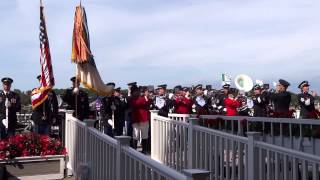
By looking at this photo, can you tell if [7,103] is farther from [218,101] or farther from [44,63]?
[218,101]

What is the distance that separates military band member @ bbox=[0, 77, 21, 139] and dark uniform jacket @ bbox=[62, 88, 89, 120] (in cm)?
132

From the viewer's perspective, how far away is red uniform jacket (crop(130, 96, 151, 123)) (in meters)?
12.3

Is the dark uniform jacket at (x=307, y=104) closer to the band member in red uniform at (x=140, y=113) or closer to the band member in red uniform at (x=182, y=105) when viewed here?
the band member in red uniform at (x=182, y=105)

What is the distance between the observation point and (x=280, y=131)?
8.04 metres

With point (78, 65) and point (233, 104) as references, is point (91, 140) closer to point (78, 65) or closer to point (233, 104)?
point (78, 65)

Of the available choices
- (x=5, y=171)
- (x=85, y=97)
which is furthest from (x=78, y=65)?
(x=85, y=97)

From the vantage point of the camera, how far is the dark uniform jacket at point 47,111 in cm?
1085

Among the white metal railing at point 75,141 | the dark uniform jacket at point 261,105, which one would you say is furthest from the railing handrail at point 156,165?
the dark uniform jacket at point 261,105

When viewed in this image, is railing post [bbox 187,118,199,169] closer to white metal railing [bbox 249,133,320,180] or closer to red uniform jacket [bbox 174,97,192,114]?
white metal railing [bbox 249,133,320,180]

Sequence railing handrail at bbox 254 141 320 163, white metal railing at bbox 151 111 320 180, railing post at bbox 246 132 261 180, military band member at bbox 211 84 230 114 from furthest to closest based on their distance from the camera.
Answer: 1. military band member at bbox 211 84 230 114
2. railing post at bbox 246 132 261 180
3. white metal railing at bbox 151 111 320 180
4. railing handrail at bbox 254 141 320 163

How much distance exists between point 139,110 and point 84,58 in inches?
155

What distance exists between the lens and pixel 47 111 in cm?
1112

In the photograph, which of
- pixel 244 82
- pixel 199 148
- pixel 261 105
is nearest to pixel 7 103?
pixel 199 148

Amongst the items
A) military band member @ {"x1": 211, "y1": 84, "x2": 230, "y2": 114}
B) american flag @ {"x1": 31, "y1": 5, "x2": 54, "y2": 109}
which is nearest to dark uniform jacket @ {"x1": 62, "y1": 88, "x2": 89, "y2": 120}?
american flag @ {"x1": 31, "y1": 5, "x2": 54, "y2": 109}
